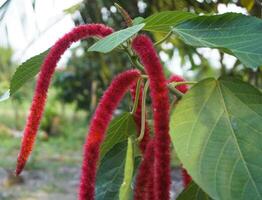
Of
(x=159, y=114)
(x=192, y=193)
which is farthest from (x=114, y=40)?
(x=192, y=193)

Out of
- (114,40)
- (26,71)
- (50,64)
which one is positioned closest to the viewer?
(114,40)

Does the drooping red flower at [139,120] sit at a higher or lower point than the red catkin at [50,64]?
lower

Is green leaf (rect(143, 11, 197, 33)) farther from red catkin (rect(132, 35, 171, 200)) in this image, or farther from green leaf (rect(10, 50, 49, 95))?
green leaf (rect(10, 50, 49, 95))

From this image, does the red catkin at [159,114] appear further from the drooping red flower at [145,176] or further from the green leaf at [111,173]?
the green leaf at [111,173]

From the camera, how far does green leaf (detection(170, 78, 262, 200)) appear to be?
58 centimetres

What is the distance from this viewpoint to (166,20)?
722 millimetres

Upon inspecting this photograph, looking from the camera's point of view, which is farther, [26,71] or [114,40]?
[26,71]

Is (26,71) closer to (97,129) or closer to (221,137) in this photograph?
(97,129)

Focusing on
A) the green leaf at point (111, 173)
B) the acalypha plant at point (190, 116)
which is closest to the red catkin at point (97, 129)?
the acalypha plant at point (190, 116)

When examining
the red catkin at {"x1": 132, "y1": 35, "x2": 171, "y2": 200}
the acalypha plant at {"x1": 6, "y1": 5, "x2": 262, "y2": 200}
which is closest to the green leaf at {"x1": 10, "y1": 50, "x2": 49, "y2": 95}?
the acalypha plant at {"x1": 6, "y1": 5, "x2": 262, "y2": 200}

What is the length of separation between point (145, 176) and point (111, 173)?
13 centimetres

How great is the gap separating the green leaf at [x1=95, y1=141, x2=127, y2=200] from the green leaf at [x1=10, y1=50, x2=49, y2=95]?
0.53 ft

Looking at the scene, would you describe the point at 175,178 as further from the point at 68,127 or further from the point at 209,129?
the point at 68,127

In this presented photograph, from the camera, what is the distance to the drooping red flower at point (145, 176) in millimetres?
674
